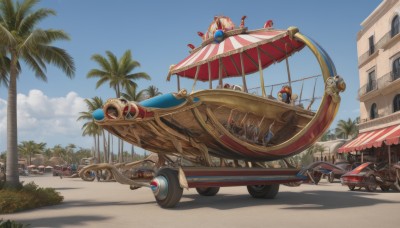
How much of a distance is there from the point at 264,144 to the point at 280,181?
4.84 feet

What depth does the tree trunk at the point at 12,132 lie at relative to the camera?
42.4 feet

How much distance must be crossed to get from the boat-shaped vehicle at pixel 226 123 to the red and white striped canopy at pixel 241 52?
0.05 meters

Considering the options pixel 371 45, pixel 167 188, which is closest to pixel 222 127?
pixel 167 188

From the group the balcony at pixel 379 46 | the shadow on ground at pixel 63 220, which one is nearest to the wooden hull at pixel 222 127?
the shadow on ground at pixel 63 220

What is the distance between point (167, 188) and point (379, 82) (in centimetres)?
2473

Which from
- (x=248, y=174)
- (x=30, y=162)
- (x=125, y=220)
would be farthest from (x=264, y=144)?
(x=30, y=162)

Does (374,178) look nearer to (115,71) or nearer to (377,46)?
(377,46)

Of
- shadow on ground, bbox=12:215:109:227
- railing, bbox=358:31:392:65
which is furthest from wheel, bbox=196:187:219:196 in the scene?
railing, bbox=358:31:392:65

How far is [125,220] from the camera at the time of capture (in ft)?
30.1

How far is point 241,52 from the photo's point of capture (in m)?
13.4

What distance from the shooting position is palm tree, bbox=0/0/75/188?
43.4 feet

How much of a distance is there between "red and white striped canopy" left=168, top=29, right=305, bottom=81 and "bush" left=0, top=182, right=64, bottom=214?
6.79 metres

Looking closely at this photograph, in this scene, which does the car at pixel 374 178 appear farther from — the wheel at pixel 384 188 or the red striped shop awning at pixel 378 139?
the red striped shop awning at pixel 378 139

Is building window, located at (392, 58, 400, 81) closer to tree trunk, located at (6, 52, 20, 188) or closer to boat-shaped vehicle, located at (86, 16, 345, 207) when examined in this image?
boat-shaped vehicle, located at (86, 16, 345, 207)
